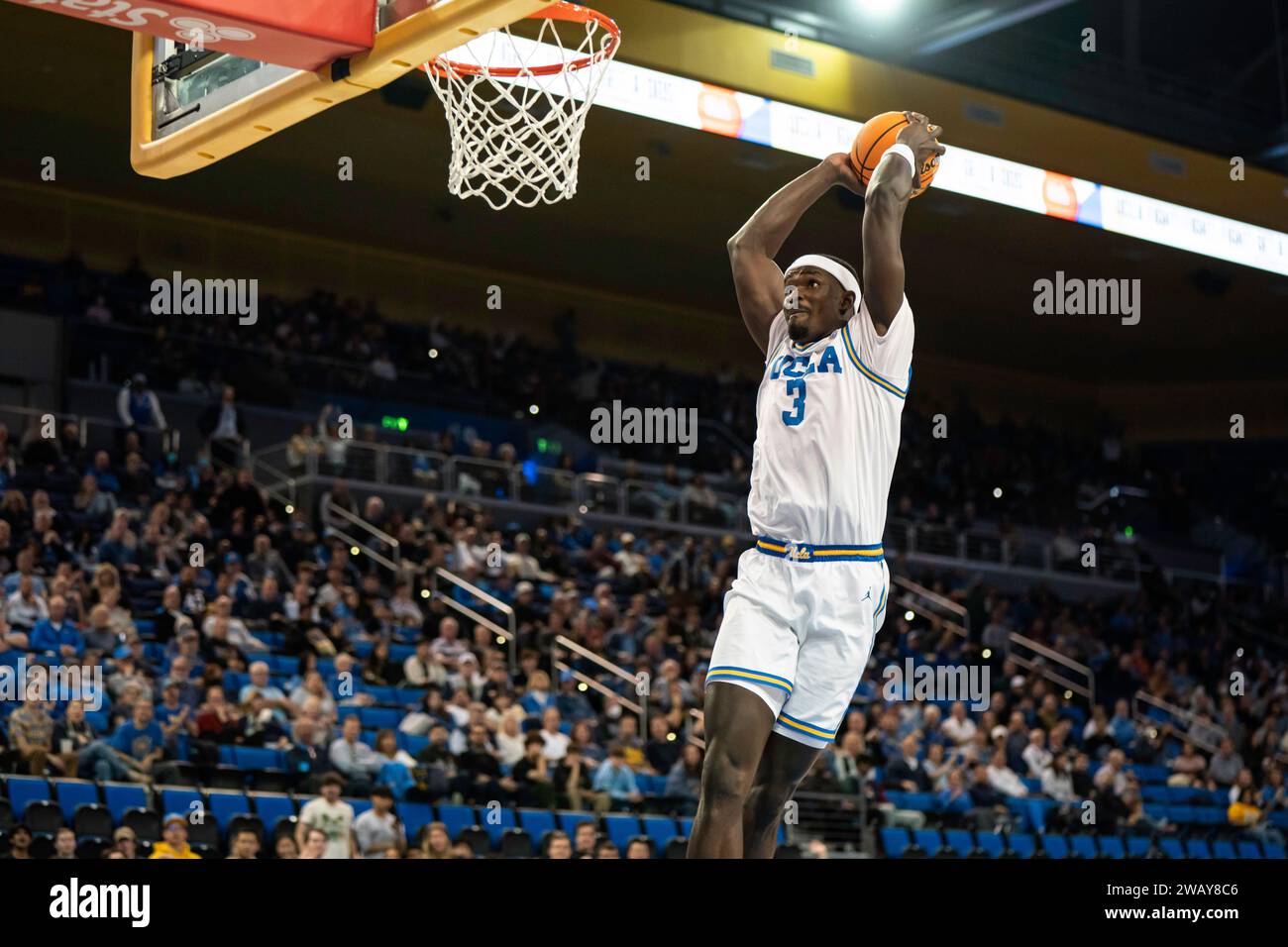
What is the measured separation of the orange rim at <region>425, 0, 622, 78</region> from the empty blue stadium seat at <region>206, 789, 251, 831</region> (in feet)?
16.1

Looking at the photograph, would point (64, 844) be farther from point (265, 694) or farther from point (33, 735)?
point (265, 694)

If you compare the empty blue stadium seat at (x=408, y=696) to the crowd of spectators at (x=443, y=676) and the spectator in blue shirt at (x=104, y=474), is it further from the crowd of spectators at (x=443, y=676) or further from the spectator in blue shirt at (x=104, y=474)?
the spectator in blue shirt at (x=104, y=474)

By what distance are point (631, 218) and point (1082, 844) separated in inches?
369

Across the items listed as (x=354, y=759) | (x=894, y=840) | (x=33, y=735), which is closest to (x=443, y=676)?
(x=354, y=759)

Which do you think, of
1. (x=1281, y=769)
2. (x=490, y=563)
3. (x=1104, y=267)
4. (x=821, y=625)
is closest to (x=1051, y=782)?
(x=1281, y=769)

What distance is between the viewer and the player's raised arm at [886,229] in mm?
4668

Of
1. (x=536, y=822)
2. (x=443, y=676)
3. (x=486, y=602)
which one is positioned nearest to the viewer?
(x=536, y=822)

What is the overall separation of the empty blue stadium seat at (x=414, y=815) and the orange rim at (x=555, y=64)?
5146mm

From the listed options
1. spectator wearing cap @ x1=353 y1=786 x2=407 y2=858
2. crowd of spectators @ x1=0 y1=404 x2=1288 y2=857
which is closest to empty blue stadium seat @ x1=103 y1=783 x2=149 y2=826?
crowd of spectators @ x1=0 y1=404 x2=1288 y2=857

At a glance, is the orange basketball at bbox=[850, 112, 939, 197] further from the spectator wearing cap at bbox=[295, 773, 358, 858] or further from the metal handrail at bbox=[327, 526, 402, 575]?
the metal handrail at bbox=[327, 526, 402, 575]

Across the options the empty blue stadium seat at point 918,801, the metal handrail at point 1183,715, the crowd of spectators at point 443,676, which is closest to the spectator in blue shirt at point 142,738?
the crowd of spectators at point 443,676

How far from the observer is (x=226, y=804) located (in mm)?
9734

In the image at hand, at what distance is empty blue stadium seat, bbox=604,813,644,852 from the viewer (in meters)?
10.9

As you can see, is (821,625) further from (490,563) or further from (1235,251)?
(1235,251)
